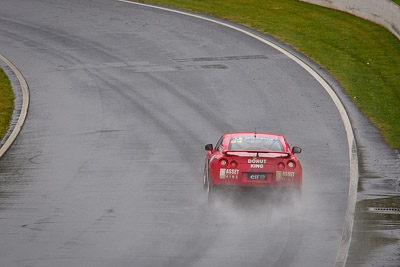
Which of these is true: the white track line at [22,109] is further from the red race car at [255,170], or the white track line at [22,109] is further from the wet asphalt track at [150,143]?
the red race car at [255,170]

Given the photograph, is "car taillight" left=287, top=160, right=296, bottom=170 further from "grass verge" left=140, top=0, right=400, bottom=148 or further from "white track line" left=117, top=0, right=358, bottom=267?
"grass verge" left=140, top=0, right=400, bottom=148

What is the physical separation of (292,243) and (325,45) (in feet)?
69.1

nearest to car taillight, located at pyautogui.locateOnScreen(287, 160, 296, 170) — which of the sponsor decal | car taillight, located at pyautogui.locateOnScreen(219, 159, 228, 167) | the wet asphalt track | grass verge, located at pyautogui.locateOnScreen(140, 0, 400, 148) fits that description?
the wet asphalt track

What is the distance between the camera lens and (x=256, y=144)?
19438 millimetres

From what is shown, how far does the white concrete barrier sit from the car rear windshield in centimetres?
1884

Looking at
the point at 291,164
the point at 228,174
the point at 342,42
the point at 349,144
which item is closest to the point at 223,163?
the point at 228,174

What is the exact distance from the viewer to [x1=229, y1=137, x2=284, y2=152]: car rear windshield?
1925 cm

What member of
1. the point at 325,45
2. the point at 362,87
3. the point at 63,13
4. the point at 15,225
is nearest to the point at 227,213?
the point at 15,225

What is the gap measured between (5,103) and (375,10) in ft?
57.6

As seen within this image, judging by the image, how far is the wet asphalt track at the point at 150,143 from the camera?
16.5m

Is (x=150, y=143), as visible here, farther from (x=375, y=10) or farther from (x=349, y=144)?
(x=375, y=10)

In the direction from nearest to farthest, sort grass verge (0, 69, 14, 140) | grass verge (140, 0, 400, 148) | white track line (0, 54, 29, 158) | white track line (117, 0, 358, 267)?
white track line (117, 0, 358, 267) → white track line (0, 54, 29, 158) → grass verge (0, 69, 14, 140) → grass verge (140, 0, 400, 148)

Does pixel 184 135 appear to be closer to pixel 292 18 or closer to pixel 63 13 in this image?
pixel 292 18

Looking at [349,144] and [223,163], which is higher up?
[223,163]
